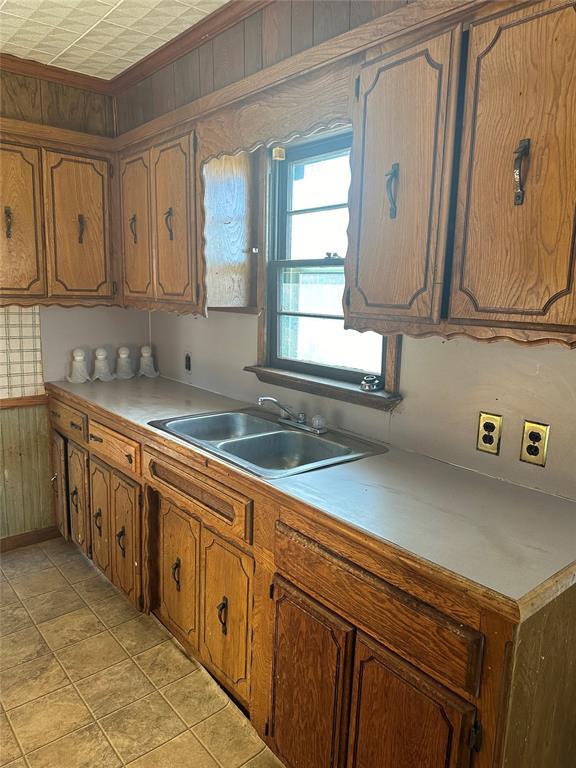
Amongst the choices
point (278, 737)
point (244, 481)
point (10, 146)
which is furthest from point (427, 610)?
point (10, 146)

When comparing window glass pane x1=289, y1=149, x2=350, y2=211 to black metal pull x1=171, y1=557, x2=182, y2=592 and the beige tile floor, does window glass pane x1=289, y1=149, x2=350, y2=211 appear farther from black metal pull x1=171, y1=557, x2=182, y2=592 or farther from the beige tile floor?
the beige tile floor

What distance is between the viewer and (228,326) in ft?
9.18

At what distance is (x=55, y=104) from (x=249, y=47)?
52.2 inches

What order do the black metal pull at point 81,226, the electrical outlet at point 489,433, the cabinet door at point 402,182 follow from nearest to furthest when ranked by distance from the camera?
the cabinet door at point 402,182, the electrical outlet at point 489,433, the black metal pull at point 81,226

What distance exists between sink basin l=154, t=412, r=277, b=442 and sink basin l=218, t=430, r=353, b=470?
0.10 m

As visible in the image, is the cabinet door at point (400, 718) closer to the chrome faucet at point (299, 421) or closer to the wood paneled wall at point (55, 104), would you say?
the chrome faucet at point (299, 421)

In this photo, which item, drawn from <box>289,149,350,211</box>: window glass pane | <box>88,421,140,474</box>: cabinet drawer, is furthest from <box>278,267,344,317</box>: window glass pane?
<box>88,421,140,474</box>: cabinet drawer

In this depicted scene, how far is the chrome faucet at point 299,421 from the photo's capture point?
7.04 feet

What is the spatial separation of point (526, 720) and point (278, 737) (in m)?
0.81

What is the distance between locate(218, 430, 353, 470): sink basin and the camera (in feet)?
6.91

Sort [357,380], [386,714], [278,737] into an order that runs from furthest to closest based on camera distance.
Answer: [357,380], [278,737], [386,714]

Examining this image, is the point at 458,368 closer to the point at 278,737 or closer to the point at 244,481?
the point at 244,481

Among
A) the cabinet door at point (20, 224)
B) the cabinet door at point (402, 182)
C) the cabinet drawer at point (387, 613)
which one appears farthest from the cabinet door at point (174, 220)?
the cabinet drawer at point (387, 613)

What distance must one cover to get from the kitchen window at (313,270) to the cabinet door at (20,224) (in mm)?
1215
